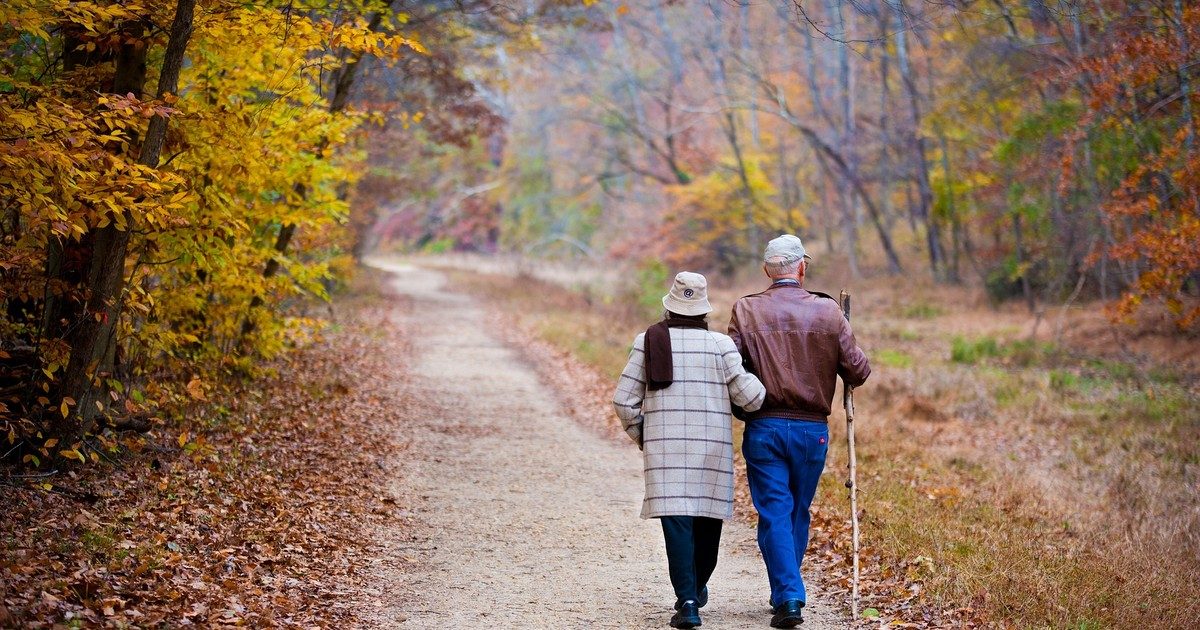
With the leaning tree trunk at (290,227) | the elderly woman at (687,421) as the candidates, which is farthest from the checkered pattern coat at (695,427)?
the leaning tree trunk at (290,227)

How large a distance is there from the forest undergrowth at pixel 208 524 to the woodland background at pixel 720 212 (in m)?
0.14

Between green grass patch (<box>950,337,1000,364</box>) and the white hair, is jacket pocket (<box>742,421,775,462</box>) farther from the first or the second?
green grass patch (<box>950,337,1000,364</box>)

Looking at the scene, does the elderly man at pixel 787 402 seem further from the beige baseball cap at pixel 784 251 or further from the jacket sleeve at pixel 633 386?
the jacket sleeve at pixel 633 386

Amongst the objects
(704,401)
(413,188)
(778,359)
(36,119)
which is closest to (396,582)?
(704,401)

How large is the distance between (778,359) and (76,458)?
4985mm

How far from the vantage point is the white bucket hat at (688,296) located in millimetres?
5473

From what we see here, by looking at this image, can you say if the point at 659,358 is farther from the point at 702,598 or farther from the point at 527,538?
the point at 527,538

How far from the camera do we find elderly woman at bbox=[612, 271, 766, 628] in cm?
545

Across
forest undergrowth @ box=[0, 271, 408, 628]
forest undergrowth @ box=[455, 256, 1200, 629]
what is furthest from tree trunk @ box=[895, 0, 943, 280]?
forest undergrowth @ box=[0, 271, 408, 628]

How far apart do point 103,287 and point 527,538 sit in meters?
3.41

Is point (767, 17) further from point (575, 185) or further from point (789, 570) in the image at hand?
point (789, 570)

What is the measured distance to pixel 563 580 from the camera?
6.68 metres

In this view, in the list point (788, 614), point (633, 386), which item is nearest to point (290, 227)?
point (633, 386)

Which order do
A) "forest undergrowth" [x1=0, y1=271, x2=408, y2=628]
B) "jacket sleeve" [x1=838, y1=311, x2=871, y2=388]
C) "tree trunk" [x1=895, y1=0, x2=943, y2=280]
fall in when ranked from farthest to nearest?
"tree trunk" [x1=895, y1=0, x2=943, y2=280], "jacket sleeve" [x1=838, y1=311, x2=871, y2=388], "forest undergrowth" [x1=0, y1=271, x2=408, y2=628]
